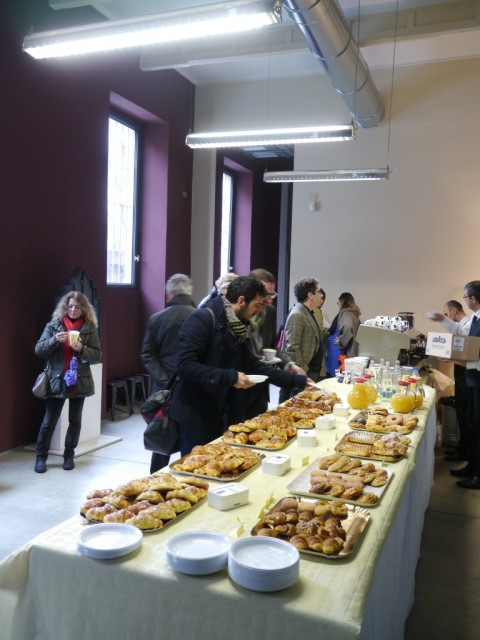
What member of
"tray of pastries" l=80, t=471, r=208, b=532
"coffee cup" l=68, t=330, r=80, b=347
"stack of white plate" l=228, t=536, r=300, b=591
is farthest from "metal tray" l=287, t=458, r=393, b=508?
"coffee cup" l=68, t=330, r=80, b=347

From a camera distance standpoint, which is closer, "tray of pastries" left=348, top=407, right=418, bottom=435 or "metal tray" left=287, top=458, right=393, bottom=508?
"metal tray" left=287, top=458, right=393, bottom=508

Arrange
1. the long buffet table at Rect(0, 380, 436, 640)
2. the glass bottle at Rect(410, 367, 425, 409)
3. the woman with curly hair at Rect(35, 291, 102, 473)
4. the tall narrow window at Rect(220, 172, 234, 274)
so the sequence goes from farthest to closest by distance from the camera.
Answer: the tall narrow window at Rect(220, 172, 234, 274)
the woman with curly hair at Rect(35, 291, 102, 473)
the glass bottle at Rect(410, 367, 425, 409)
the long buffet table at Rect(0, 380, 436, 640)

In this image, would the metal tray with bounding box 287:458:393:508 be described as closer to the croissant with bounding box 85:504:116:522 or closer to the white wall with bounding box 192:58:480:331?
the croissant with bounding box 85:504:116:522

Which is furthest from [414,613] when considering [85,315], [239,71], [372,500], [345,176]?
[239,71]

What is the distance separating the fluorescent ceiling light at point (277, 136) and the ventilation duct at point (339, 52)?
688 millimetres

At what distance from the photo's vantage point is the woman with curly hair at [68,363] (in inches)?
169

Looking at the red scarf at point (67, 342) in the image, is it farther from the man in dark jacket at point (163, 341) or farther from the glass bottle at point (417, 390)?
the glass bottle at point (417, 390)

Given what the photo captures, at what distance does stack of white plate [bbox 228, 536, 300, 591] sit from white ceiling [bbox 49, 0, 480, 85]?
5038 mm

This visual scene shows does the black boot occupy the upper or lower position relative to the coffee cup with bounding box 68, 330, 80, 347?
lower

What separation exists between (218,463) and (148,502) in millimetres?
381

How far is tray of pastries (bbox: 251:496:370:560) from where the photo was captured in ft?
4.42

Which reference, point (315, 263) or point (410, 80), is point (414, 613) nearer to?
point (315, 263)

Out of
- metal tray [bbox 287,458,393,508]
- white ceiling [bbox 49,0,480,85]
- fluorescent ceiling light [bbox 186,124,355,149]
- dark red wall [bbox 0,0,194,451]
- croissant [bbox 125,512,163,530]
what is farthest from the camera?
white ceiling [bbox 49,0,480,85]

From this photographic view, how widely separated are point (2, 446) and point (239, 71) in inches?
228
